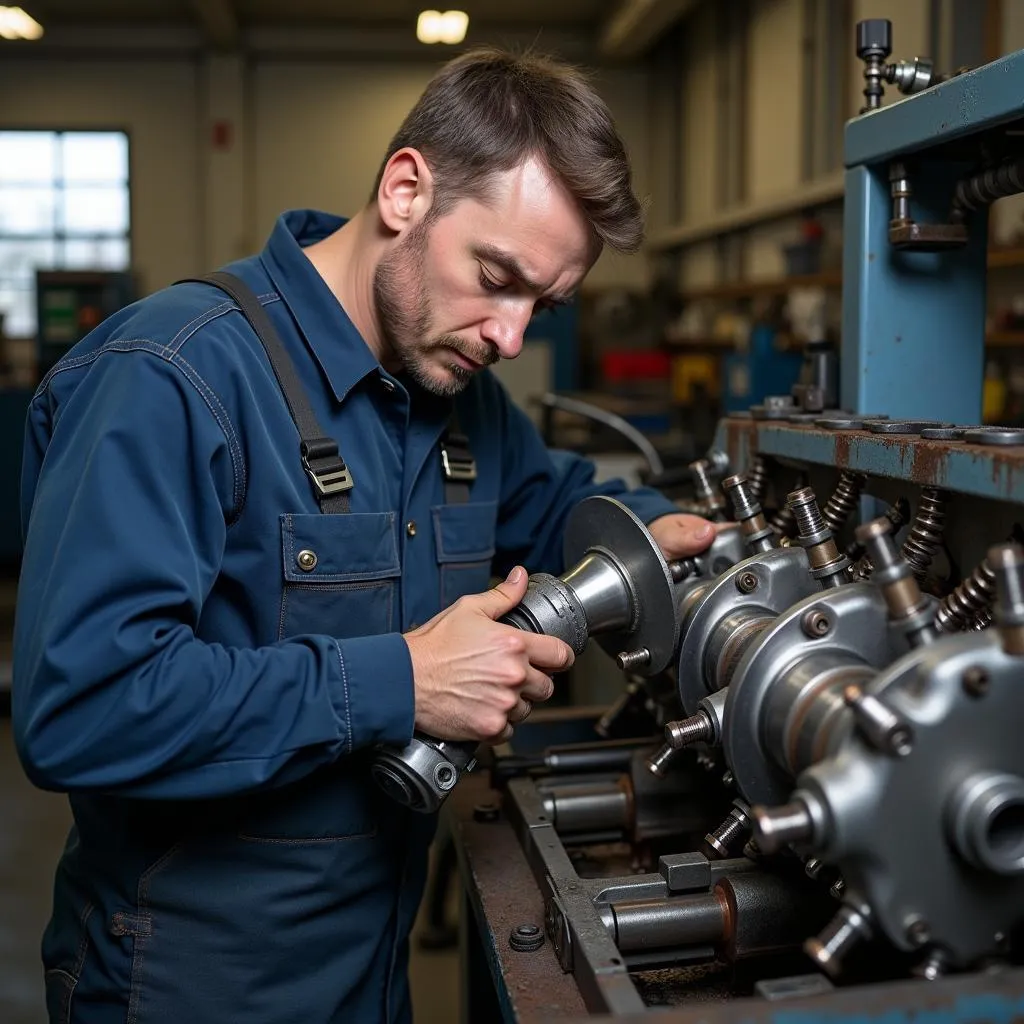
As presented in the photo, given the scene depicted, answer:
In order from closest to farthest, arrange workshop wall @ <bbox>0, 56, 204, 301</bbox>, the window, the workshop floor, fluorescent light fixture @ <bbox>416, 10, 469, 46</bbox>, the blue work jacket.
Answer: the blue work jacket, the workshop floor, fluorescent light fixture @ <bbox>416, 10, 469, 46</bbox>, workshop wall @ <bbox>0, 56, 204, 301</bbox>, the window

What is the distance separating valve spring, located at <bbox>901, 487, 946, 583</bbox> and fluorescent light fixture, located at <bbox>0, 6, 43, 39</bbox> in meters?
6.72

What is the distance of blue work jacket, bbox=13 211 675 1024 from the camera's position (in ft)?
2.87

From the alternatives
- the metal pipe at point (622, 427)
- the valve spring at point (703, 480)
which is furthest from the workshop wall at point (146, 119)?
the valve spring at point (703, 480)

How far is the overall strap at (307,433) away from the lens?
108 cm

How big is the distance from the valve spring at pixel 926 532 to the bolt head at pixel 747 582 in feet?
0.41

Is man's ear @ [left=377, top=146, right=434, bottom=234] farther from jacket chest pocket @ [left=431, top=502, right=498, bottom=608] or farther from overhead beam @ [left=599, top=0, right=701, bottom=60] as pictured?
overhead beam @ [left=599, top=0, right=701, bottom=60]

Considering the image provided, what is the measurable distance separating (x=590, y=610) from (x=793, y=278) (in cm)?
459

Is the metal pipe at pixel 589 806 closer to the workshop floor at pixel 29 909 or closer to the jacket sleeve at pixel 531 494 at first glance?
the jacket sleeve at pixel 531 494

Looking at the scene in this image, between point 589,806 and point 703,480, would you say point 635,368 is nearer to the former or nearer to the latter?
point 703,480

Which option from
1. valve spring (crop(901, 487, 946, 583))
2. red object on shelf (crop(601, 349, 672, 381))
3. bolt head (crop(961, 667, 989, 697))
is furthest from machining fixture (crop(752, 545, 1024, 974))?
red object on shelf (crop(601, 349, 672, 381))

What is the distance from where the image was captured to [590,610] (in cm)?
106

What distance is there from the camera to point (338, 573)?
1.11 meters

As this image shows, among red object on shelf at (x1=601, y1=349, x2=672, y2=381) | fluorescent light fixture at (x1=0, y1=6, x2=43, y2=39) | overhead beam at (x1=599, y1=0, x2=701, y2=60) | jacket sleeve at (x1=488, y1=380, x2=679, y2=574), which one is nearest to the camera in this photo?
jacket sleeve at (x1=488, y1=380, x2=679, y2=574)

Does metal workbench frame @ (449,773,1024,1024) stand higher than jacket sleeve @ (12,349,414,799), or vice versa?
jacket sleeve @ (12,349,414,799)
